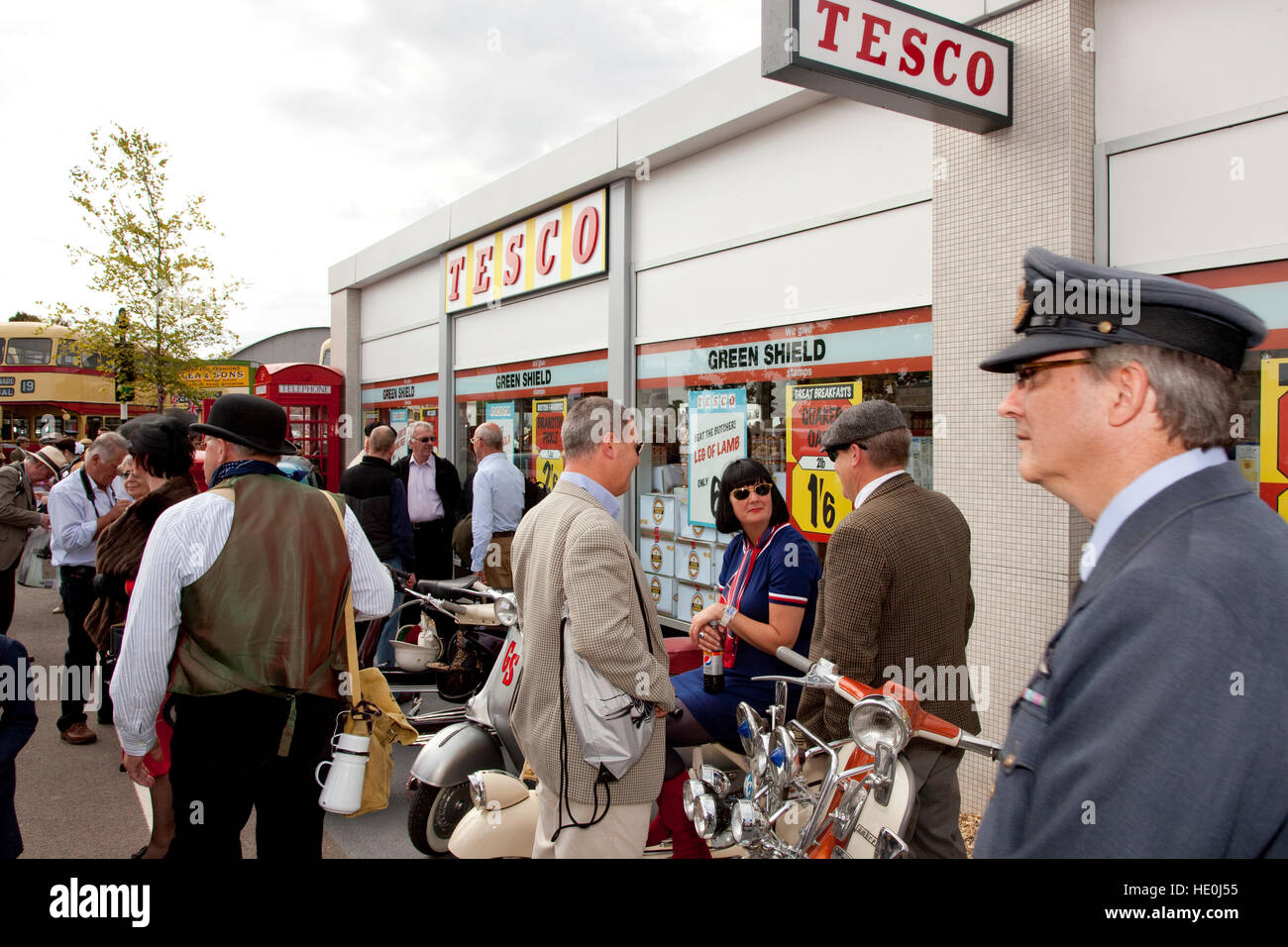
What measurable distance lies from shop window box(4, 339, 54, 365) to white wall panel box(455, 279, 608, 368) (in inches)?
762

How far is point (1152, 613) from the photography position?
3.32ft

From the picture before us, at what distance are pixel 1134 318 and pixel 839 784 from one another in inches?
55.1

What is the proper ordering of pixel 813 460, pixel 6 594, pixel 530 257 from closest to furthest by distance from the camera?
1. pixel 6 594
2. pixel 813 460
3. pixel 530 257

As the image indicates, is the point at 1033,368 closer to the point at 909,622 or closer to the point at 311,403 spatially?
the point at 909,622

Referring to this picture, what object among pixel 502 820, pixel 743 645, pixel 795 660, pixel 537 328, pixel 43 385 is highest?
pixel 43 385

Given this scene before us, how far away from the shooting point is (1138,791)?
990mm

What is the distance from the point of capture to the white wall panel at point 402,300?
12.9 meters

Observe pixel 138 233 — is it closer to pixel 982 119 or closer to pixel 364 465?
pixel 364 465

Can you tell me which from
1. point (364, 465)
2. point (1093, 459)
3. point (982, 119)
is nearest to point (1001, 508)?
point (982, 119)

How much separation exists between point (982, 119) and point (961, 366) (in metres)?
1.34

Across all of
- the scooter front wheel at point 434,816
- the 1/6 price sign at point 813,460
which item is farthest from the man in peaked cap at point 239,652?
the 1/6 price sign at point 813,460

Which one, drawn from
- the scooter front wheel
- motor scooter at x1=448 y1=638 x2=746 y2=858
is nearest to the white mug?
motor scooter at x1=448 y1=638 x2=746 y2=858

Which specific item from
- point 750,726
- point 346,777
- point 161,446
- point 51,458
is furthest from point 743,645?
point 51,458

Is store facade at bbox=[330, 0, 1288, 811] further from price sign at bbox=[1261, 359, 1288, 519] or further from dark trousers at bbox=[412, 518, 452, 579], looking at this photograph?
dark trousers at bbox=[412, 518, 452, 579]
